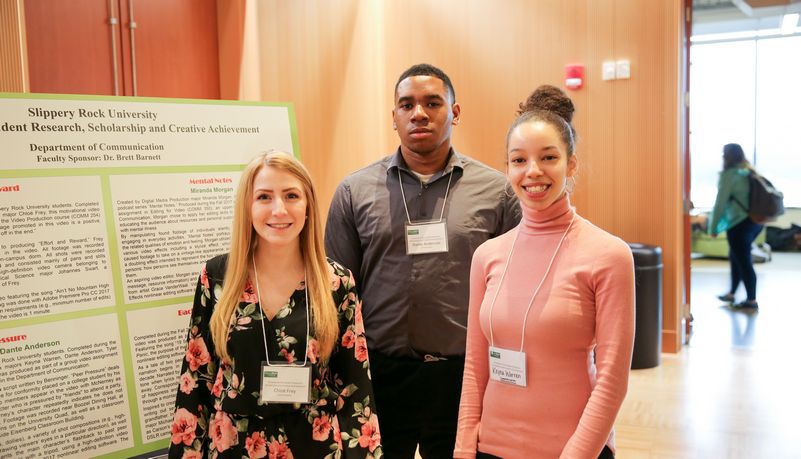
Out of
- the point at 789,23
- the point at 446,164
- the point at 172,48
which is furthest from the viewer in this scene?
the point at 789,23

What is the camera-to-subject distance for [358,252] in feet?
7.32

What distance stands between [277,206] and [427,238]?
1.70 feet

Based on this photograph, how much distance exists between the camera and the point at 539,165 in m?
1.58

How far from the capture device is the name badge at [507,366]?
5.12ft

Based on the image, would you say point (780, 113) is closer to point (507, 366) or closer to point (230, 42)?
point (230, 42)

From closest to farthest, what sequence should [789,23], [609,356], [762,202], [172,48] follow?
1. [609,356]
2. [172,48]
3. [762,202]
4. [789,23]

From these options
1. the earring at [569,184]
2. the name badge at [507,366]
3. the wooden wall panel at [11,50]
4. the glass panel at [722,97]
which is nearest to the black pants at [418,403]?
the name badge at [507,366]

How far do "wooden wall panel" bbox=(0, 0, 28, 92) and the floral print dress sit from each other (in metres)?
1.60

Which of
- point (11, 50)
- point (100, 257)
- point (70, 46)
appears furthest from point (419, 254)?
point (70, 46)

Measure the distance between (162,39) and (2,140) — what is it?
287 centimetres

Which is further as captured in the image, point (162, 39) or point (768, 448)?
point (162, 39)

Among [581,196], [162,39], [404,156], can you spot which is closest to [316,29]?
[162,39]

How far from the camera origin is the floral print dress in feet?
5.78

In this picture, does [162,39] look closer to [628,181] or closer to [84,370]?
[84,370]
